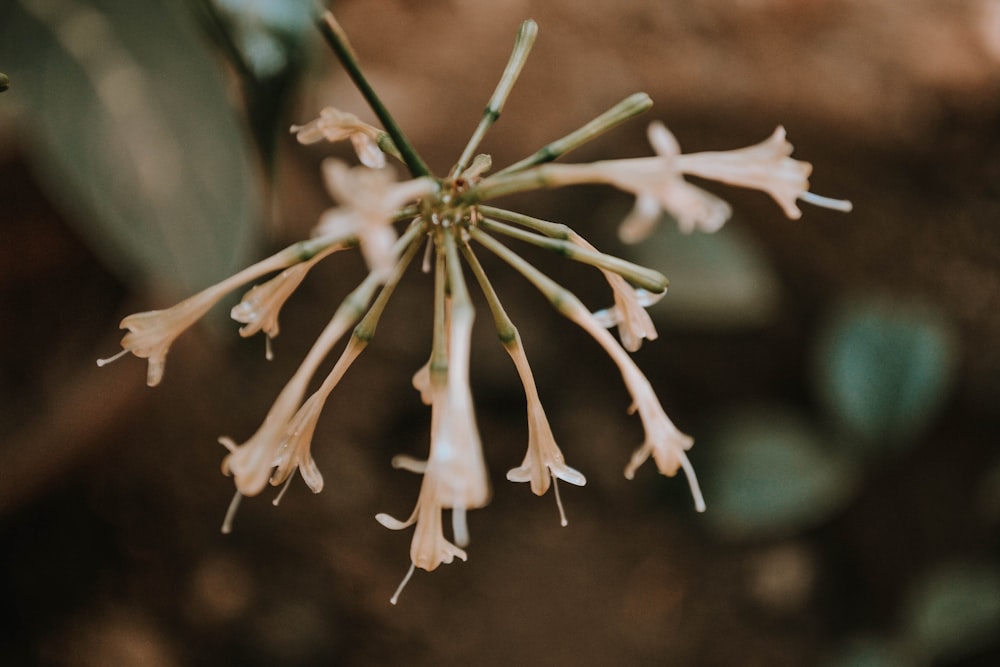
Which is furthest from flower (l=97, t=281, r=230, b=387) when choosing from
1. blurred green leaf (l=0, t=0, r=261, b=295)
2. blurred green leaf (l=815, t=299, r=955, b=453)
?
blurred green leaf (l=815, t=299, r=955, b=453)

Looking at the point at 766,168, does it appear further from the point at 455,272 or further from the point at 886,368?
the point at 886,368

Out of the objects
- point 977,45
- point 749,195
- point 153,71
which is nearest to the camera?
point 153,71

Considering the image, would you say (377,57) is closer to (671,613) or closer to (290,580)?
(290,580)

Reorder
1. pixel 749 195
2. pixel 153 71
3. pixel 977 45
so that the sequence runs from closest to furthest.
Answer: pixel 153 71, pixel 977 45, pixel 749 195

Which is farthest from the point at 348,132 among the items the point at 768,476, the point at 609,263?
the point at 768,476

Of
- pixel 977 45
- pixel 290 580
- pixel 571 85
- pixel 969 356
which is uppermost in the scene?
pixel 977 45

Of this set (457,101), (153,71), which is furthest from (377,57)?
(153,71)
